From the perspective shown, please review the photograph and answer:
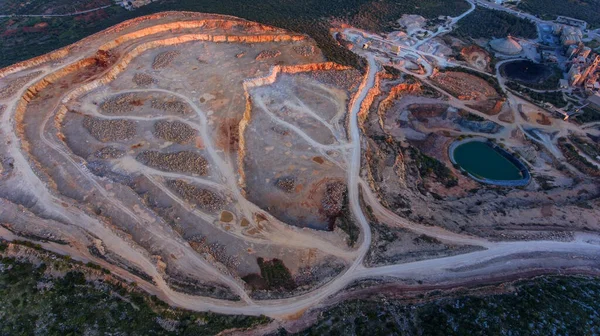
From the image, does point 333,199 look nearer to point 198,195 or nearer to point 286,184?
point 286,184

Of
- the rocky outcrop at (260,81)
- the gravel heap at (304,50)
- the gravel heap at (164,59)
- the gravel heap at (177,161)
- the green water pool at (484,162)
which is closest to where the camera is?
the gravel heap at (177,161)

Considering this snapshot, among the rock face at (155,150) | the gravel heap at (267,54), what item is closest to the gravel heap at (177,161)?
the rock face at (155,150)

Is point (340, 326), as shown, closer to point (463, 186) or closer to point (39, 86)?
point (463, 186)

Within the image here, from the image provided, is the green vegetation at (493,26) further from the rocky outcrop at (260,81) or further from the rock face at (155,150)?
the rock face at (155,150)

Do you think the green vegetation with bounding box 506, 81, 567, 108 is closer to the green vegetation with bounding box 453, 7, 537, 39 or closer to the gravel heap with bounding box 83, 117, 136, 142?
the green vegetation with bounding box 453, 7, 537, 39

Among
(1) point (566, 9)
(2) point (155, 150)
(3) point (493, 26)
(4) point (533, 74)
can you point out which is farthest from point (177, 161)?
(1) point (566, 9)

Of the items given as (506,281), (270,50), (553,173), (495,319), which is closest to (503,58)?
(553,173)
